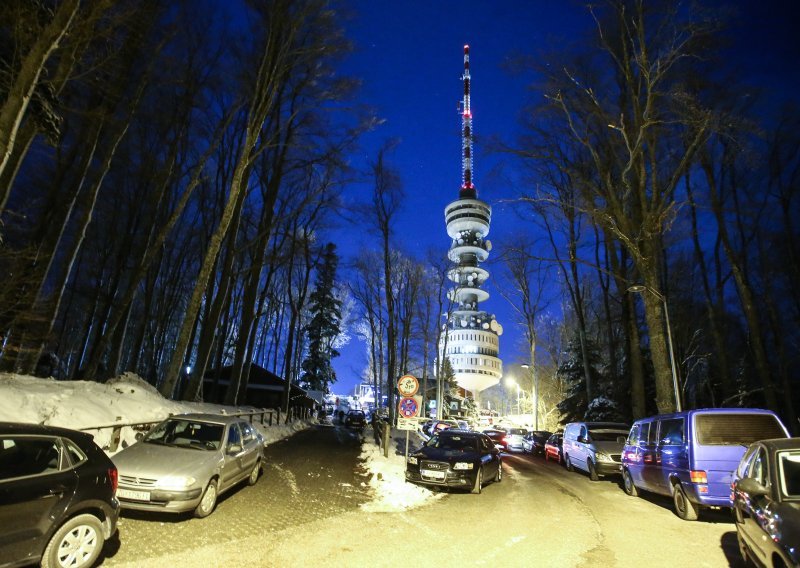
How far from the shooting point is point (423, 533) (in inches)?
267

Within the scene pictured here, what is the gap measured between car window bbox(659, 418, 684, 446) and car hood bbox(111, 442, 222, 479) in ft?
27.6

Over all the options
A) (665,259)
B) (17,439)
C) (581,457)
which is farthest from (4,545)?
(665,259)

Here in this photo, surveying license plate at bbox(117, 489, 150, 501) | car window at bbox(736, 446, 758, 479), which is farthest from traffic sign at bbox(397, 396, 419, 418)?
car window at bbox(736, 446, 758, 479)

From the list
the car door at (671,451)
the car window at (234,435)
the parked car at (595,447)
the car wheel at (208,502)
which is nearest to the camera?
the car wheel at (208,502)

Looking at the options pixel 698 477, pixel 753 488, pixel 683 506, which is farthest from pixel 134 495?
pixel 683 506

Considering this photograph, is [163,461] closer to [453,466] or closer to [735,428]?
[453,466]

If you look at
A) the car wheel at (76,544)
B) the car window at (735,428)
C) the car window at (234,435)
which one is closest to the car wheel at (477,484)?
the car window at (735,428)

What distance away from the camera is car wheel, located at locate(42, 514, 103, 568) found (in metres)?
4.26

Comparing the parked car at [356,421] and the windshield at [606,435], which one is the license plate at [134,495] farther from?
the parked car at [356,421]

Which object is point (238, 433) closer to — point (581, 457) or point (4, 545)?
point (4, 545)

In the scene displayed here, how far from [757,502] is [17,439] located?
7.59 m

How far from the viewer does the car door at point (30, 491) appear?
3.90 m

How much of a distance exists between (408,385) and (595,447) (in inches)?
251

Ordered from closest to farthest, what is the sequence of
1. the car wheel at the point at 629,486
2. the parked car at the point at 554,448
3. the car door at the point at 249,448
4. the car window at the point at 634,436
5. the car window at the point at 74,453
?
the car window at the point at 74,453 → the car door at the point at 249,448 → the car window at the point at 634,436 → the car wheel at the point at 629,486 → the parked car at the point at 554,448
